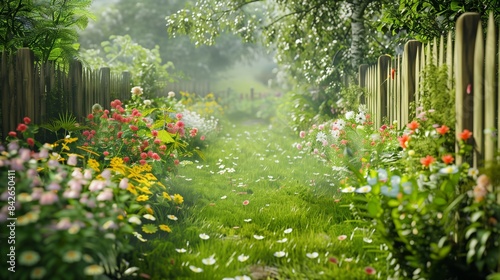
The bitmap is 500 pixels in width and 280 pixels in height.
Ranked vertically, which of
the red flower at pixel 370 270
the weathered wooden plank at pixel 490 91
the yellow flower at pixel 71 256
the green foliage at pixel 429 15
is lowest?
the red flower at pixel 370 270

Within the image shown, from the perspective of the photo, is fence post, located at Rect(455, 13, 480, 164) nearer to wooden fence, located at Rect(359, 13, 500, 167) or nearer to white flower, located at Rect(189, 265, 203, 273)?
wooden fence, located at Rect(359, 13, 500, 167)

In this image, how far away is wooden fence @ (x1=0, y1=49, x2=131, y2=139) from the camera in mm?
3898

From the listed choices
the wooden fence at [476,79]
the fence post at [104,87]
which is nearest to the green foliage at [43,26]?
the fence post at [104,87]

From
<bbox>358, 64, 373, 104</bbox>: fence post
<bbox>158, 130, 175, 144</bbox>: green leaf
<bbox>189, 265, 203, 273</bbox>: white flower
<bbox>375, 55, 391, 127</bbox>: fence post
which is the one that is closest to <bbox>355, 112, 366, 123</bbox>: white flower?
<bbox>375, 55, 391, 127</bbox>: fence post

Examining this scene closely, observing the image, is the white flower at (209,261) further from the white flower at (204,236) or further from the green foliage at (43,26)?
the green foliage at (43,26)

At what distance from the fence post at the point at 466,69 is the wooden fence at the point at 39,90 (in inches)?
132

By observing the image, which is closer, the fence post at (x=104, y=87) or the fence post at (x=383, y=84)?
the fence post at (x=383, y=84)

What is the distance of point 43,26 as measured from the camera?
4.90m

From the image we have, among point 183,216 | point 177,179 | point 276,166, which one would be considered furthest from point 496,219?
point 276,166

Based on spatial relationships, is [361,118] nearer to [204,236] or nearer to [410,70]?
[410,70]

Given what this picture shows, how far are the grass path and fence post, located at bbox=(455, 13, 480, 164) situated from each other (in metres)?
1.00

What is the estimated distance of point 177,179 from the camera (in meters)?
5.15

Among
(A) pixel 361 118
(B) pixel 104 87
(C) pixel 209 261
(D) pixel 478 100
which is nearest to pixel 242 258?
(C) pixel 209 261

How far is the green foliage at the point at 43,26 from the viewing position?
474 cm
